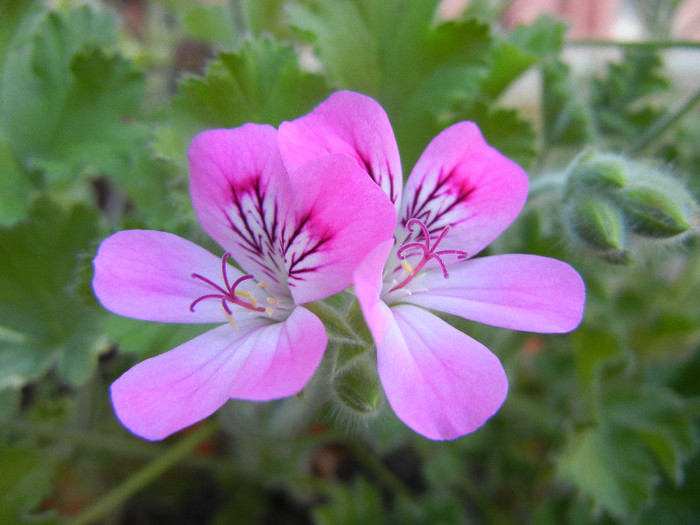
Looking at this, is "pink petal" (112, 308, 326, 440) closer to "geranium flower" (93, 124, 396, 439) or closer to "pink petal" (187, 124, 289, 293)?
"geranium flower" (93, 124, 396, 439)

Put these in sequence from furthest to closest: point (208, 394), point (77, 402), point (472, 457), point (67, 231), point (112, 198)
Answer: point (112, 198)
point (472, 457)
point (77, 402)
point (67, 231)
point (208, 394)

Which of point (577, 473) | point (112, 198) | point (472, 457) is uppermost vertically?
point (112, 198)

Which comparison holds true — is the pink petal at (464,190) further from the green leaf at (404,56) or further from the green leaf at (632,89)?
the green leaf at (632,89)

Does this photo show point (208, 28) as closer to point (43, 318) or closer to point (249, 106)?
point (249, 106)

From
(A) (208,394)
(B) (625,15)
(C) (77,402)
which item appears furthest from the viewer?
(B) (625,15)

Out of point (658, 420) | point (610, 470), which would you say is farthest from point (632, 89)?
point (610, 470)

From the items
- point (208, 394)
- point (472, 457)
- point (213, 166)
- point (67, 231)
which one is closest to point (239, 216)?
point (213, 166)

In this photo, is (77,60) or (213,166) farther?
(77,60)
